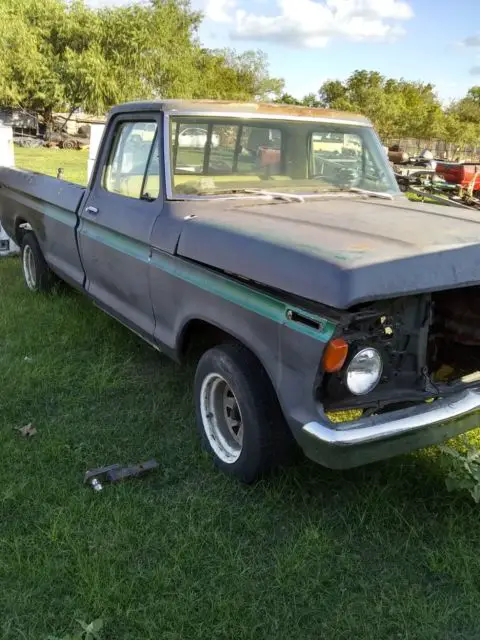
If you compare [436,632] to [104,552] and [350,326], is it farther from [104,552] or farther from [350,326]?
[104,552]

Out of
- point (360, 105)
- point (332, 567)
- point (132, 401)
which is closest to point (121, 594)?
point (332, 567)

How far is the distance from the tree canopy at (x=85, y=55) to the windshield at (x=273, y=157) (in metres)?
33.5

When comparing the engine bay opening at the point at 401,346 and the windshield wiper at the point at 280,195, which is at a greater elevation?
the windshield wiper at the point at 280,195

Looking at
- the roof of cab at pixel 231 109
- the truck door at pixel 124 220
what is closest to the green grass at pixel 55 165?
the truck door at pixel 124 220

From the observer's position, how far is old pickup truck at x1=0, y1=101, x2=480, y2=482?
8.11ft

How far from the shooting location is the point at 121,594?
2473 mm

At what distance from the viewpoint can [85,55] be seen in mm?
34344

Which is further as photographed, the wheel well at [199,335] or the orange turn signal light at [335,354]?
the wheel well at [199,335]

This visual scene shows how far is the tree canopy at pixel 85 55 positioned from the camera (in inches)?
1337

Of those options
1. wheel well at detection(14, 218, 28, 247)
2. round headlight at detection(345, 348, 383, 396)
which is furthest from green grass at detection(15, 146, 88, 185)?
round headlight at detection(345, 348, 383, 396)

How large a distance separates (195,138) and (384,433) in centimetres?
230

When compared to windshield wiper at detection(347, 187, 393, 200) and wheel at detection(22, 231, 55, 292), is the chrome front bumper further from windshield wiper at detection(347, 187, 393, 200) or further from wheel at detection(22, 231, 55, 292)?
wheel at detection(22, 231, 55, 292)

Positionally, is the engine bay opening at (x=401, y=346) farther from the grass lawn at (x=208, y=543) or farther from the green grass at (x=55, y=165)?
the green grass at (x=55, y=165)

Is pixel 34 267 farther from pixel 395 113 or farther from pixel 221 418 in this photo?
pixel 395 113
